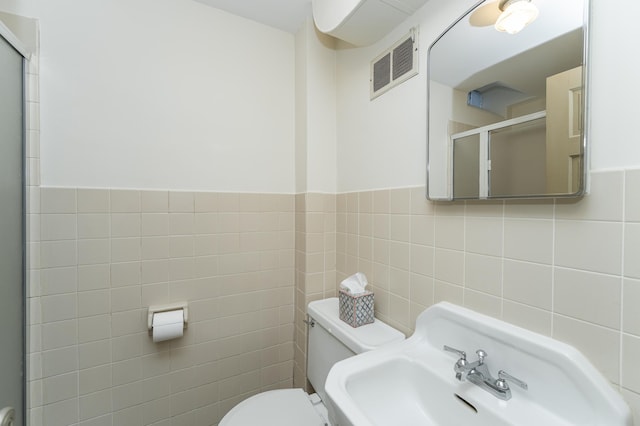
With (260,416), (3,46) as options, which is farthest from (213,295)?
(3,46)

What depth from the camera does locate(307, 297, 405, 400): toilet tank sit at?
3.28 feet

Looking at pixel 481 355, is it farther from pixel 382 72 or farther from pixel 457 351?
pixel 382 72

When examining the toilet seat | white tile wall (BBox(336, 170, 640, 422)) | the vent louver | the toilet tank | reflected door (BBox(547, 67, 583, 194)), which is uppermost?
the vent louver

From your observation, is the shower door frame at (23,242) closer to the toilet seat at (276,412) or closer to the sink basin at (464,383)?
the toilet seat at (276,412)

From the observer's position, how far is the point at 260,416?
3.38ft

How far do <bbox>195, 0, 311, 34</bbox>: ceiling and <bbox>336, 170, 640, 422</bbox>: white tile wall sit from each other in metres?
1.09

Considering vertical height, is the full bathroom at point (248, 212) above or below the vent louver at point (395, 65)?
below

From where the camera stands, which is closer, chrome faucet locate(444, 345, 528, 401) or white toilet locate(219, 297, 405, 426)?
chrome faucet locate(444, 345, 528, 401)

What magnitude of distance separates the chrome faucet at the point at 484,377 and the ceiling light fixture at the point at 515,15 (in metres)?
0.92

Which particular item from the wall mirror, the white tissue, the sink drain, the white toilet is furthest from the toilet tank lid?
the wall mirror

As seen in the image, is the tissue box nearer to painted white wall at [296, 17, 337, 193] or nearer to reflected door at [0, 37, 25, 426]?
painted white wall at [296, 17, 337, 193]

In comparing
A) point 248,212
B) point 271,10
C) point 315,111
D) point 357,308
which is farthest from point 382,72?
point 357,308

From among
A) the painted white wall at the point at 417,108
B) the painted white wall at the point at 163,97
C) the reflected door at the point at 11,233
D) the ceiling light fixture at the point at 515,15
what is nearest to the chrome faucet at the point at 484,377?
the painted white wall at the point at 417,108

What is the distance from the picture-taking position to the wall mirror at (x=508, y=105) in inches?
24.3
